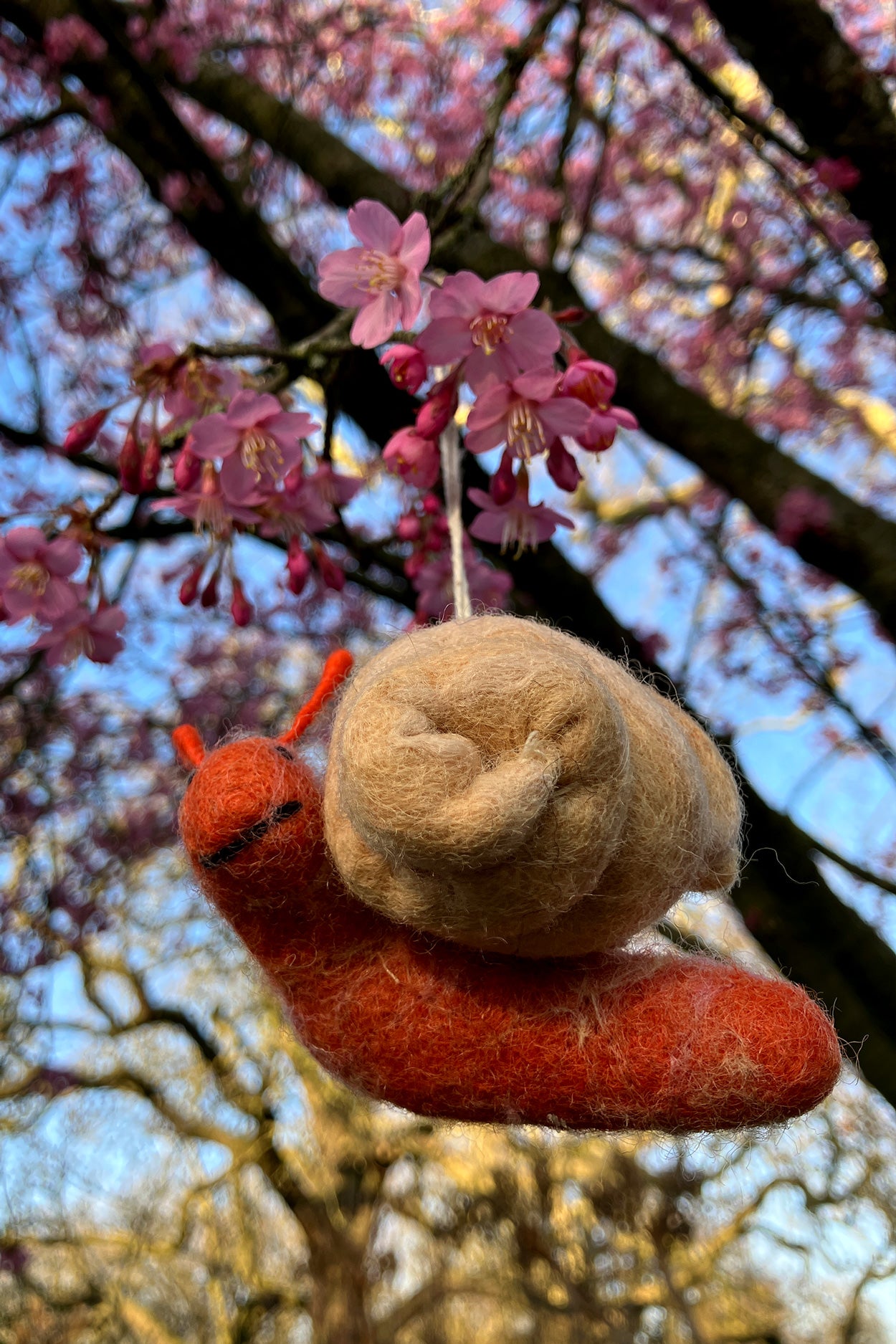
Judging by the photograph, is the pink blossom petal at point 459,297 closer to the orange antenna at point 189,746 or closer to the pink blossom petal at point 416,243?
the pink blossom petal at point 416,243

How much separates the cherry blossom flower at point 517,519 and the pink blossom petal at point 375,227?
0.81 ft

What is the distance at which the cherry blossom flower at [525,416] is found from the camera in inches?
31.0

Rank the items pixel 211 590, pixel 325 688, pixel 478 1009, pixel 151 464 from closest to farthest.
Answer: pixel 478 1009
pixel 325 688
pixel 151 464
pixel 211 590

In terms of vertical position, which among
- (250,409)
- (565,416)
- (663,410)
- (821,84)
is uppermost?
(821,84)

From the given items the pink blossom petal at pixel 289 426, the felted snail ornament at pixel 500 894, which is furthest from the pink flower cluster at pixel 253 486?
the felted snail ornament at pixel 500 894

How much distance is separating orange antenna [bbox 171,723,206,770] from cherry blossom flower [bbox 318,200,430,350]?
1.28 feet

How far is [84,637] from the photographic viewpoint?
1045mm

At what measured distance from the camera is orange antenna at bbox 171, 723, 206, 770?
68 centimetres

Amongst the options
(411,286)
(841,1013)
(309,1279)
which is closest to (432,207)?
(411,286)

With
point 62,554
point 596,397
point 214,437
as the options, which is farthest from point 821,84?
point 62,554

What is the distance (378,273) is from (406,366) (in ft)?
0.30

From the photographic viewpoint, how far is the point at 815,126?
1668 millimetres

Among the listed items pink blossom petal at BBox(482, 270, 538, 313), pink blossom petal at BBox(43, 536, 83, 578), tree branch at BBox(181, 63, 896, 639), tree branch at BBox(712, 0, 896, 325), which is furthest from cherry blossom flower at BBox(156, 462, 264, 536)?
tree branch at BBox(712, 0, 896, 325)

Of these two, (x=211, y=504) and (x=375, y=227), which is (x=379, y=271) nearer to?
(x=375, y=227)
